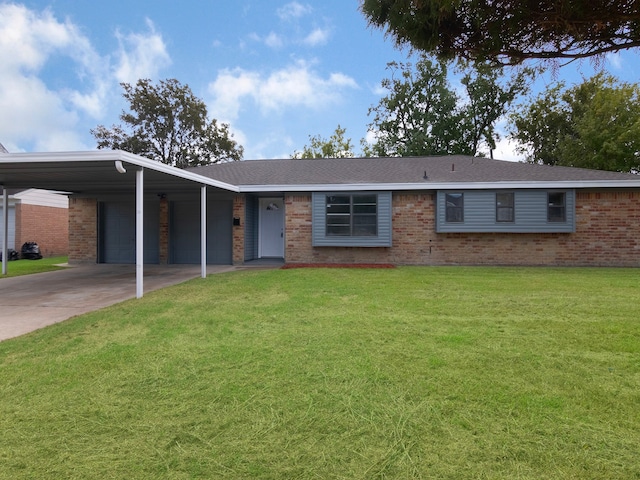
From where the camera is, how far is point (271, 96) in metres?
22.9

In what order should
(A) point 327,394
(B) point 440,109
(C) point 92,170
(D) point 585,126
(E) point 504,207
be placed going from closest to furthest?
1. (A) point 327,394
2. (C) point 92,170
3. (E) point 504,207
4. (D) point 585,126
5. (B) point 440,109

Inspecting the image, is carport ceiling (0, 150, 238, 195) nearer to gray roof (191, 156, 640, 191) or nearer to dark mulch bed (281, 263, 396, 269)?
gray roof (191, 156, 640, 191)

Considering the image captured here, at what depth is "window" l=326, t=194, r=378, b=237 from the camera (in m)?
12.5

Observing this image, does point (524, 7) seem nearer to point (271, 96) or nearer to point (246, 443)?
point (246, 443)

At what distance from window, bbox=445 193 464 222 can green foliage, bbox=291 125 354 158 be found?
2117 centimetres

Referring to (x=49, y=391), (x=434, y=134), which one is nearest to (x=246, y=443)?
(x=49, y=391)

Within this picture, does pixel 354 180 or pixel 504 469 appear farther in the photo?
pixel 354 180

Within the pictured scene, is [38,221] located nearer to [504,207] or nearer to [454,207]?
[454,207]

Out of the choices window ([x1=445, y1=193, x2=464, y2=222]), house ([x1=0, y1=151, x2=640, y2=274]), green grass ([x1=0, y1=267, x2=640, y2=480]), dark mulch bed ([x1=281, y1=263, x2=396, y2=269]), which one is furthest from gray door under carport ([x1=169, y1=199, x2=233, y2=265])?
green grass ([x1=0, y1=267, x2=640, y2=480])

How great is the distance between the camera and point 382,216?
488 inches

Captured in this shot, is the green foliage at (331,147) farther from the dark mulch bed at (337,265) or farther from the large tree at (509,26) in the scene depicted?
the large tree at (509,26)

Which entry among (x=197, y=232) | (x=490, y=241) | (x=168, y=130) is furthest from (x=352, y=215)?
(x=168, y=130)

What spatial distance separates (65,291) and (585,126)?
84.2 ft

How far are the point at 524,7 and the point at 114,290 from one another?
8586 mm
